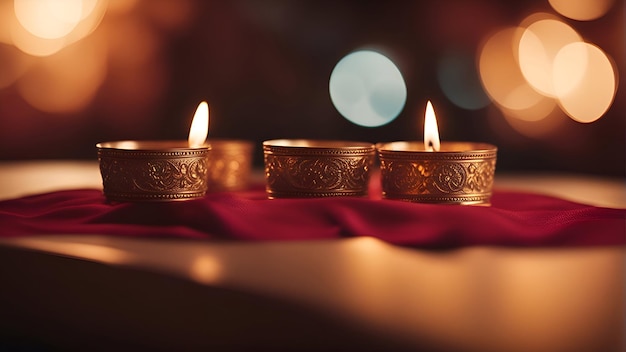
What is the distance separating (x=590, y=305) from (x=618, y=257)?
0.73 feet

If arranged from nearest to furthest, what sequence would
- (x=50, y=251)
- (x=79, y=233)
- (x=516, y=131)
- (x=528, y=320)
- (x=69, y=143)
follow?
(x=528, y=320), (x=50, y=251), (x=79, y=233), (x=69, y=143), (x=516, y=131)

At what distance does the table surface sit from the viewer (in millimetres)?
661

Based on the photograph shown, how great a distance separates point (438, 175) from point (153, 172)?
43cm

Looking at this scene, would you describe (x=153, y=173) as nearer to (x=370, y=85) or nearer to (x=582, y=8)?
(x=370, y=85)

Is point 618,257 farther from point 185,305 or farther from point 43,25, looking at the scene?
point 43,25

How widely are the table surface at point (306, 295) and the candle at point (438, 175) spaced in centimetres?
19

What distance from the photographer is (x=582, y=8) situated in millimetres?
3152

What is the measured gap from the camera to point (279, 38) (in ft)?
9.51

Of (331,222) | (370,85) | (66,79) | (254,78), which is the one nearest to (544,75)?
(370,85)

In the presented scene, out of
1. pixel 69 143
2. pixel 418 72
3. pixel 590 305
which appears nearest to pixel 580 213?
pixel 590 305

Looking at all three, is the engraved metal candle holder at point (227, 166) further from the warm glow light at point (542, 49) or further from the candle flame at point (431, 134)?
the warm glow light at point (542, 49)

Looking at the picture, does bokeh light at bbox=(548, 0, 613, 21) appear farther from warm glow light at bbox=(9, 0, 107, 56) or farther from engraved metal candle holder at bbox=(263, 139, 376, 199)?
engraved metal candle holder at bbox=(263, 139, 376, 199)

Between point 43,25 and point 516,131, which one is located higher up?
point 43,25

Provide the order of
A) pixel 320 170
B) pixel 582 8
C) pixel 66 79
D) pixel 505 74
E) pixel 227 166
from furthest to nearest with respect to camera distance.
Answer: pixel 505 74 < pixel 582 8 < pixel 66 79 < pixel 227 166 < pixel 320 170
